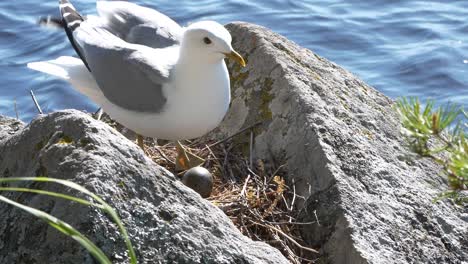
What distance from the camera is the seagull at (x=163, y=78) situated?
4.96m

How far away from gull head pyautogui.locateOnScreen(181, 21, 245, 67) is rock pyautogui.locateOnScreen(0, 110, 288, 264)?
4.35 ft

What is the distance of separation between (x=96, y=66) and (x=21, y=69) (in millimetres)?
3896

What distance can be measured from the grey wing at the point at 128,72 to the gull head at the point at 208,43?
17 cm

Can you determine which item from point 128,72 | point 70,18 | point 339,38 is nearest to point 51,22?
A: point 70,18

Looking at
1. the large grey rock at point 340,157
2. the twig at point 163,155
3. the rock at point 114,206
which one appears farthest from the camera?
the twig at point 163,155

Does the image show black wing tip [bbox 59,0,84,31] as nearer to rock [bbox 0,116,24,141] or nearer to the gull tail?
the gull tail

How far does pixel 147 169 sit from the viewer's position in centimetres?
363

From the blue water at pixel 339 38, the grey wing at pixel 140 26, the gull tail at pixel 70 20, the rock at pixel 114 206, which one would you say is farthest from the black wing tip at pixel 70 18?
the blue water at pixel 339 38

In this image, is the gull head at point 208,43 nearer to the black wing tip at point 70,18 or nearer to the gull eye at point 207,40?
the gull eye at point 207,40

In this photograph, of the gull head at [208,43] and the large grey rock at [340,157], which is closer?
the large grey rock at [340,157]

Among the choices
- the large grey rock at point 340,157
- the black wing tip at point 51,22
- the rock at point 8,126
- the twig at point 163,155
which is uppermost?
the large grey rock at point 340,157

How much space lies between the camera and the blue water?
341 inches

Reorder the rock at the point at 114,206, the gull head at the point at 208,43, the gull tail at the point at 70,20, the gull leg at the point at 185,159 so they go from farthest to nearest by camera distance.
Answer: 1. the gull tail at the point at 70,20
2. the gull leg at the point at 185,159
3. the gull head at the point at 208,43
4. the rock at the point at 114,206

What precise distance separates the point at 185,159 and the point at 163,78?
435 mm
